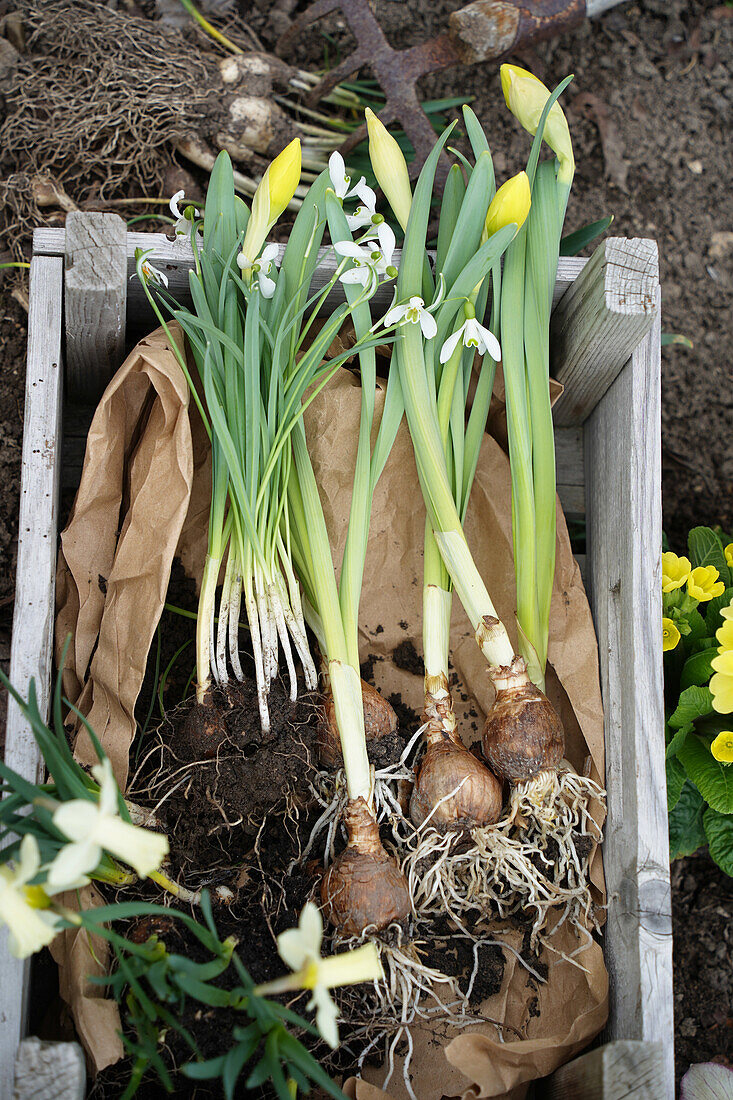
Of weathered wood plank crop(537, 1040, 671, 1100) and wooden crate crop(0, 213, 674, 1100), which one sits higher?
wooden crate crop(0, 213, 674, 1100)

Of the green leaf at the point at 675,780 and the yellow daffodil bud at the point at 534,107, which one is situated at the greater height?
the yellow daffodil bud at the point at 534,107

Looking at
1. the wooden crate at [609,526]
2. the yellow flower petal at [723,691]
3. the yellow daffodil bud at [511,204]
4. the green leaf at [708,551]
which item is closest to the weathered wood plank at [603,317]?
the wooden crate at [609,526]

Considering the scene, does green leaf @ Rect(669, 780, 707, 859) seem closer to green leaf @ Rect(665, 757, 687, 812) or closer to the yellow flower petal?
green leaf @ Rect(665, 757, 687, 812)

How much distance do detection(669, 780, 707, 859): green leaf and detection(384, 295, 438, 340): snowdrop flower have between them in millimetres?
902

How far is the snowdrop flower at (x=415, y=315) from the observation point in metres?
1.05

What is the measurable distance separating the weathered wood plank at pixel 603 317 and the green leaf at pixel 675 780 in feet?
2.06

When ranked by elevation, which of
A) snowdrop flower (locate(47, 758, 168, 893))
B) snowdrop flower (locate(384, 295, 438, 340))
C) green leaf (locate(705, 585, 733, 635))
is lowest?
snowdrop flower (locate(47, 758, 168, 893))

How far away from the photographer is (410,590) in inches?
51.9

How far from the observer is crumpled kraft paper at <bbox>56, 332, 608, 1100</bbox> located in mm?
1058

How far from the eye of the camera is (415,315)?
107cm

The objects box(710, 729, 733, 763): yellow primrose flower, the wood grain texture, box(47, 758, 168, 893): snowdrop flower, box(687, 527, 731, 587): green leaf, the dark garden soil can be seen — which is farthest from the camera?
the dark garden soil

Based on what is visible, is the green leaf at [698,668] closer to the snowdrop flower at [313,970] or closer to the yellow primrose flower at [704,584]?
the yellow primrose flower at [704,584]

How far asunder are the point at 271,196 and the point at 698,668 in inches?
39.1

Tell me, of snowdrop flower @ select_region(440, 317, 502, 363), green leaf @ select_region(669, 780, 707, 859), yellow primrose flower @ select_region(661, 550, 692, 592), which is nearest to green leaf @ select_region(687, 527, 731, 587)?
yellow primrose flower @ select_region(661, 550, 692, 592)
